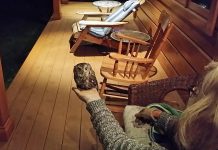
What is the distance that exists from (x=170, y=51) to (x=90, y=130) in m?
1.51

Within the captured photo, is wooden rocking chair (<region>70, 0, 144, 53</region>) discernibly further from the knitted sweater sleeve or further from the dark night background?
the knitted sweater sleeve

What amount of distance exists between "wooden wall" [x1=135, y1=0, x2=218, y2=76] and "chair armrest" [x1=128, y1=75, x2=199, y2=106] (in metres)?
0.42

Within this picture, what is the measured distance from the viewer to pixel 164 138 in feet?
5.25

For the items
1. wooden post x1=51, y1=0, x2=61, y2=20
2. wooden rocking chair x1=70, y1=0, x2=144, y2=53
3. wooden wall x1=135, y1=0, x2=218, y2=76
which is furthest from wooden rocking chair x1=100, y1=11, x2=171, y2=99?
wooden post x1=51, y1=0, x2=61, y2=20

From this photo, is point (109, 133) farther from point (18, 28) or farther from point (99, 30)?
point (18, 28)

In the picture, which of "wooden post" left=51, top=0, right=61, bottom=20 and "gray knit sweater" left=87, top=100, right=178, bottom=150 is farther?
"wooden post" left=51, top=0, right=61, bottom=20

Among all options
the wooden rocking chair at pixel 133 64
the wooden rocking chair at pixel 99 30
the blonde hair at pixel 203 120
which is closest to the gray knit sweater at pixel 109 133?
the blonde hair at pixel 203 120

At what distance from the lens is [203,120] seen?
921 millimetres

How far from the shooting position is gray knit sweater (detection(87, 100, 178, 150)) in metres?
1.16

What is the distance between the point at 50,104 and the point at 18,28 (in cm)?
447

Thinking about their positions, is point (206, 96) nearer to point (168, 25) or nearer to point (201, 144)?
point (201, 144)

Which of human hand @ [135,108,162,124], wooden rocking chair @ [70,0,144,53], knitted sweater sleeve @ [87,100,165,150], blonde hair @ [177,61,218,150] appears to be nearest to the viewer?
blonde hair @ [177,61,218,150]

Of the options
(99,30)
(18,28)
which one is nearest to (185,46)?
(99,30)

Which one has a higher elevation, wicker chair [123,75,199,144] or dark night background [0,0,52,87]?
wicker chair [123,75,199,144]
